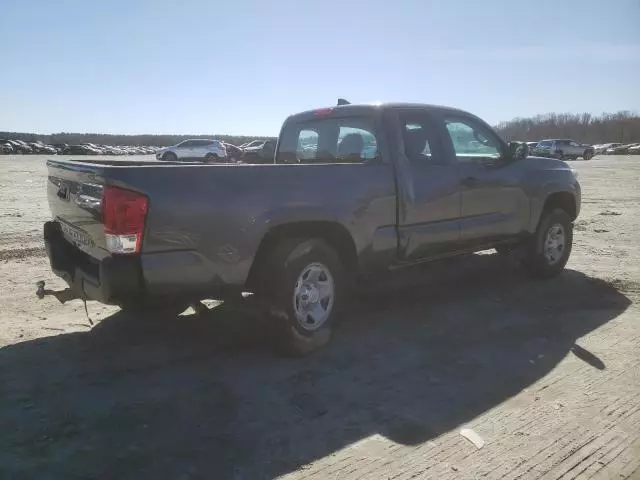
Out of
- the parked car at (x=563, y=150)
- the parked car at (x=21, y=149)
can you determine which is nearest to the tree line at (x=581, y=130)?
the parked car at (x=563, y=150)

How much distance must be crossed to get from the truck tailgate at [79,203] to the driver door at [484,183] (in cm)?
335

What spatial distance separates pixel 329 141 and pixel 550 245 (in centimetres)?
309

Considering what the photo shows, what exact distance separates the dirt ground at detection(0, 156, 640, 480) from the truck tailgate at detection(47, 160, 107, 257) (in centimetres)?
94

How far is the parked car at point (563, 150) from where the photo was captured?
1850 inches

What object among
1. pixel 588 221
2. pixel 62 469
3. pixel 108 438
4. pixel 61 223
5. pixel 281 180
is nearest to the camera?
pixel 62 469

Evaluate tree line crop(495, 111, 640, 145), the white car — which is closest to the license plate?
the white car

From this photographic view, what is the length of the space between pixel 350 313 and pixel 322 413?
2.09 m

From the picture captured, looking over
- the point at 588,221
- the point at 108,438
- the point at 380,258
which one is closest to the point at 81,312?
the point at 108,438

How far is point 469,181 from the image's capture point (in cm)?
549

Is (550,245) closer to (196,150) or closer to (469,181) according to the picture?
(469,181)

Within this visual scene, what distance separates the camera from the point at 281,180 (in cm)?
400

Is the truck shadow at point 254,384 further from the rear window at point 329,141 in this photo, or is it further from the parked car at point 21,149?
the parked car at point 21,149

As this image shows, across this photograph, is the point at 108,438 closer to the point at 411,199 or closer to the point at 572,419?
the point at 572,419

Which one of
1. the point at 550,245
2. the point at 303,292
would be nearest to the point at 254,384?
the point at 303,292
